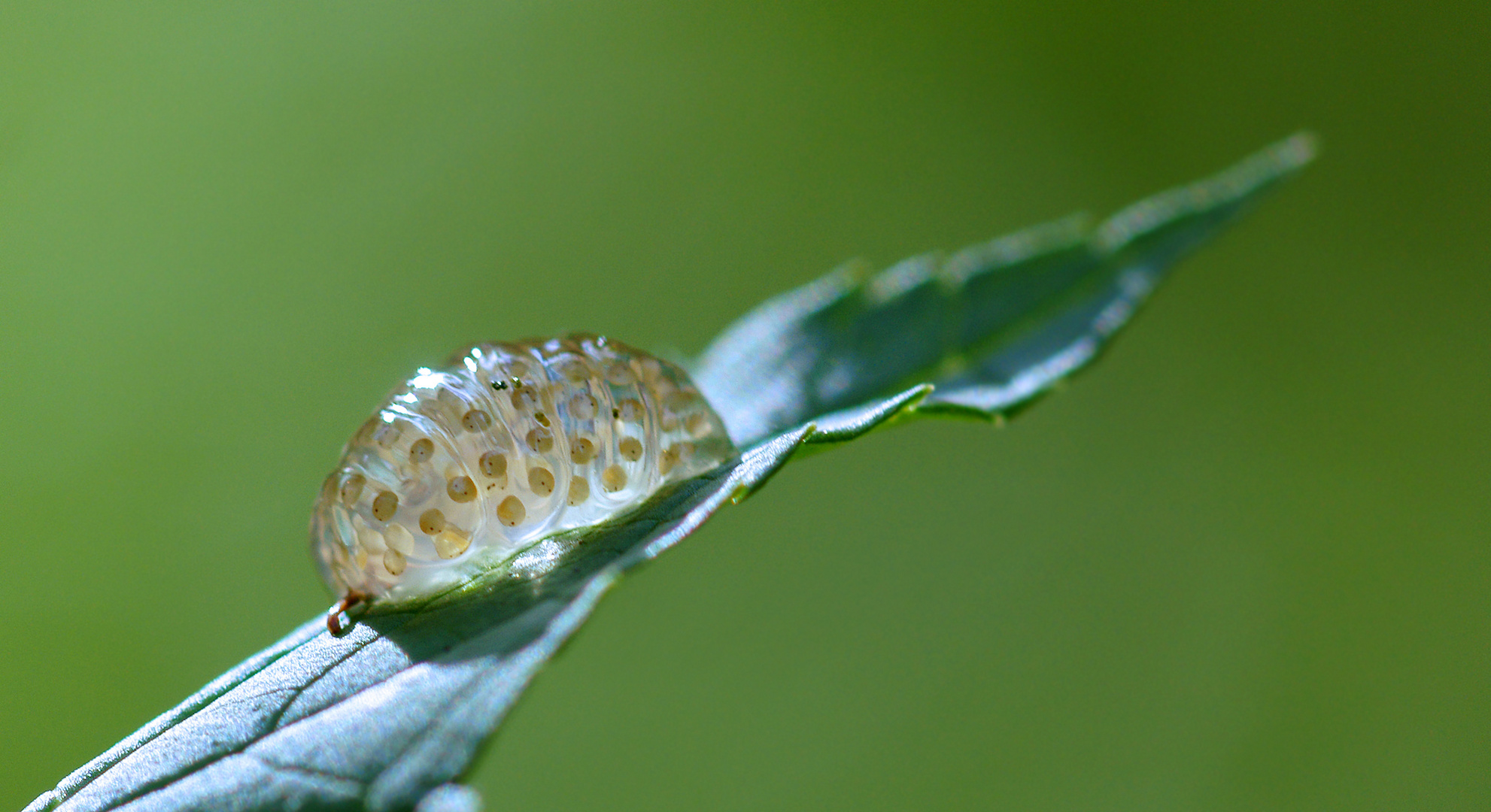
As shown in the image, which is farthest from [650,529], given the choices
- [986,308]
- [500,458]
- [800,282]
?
[800,282]

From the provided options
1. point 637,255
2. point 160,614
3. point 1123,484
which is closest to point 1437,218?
point 1123,484

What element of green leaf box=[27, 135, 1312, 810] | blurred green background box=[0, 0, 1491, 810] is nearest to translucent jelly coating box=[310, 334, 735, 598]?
green leaf box=[27, 135, 1312, 810]

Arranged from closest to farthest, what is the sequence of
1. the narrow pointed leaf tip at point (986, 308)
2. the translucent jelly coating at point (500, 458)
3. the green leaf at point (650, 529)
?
the green leaf at point (650, 529), the translucent jelly coating at point (500, 458), the narrow pointed leaf tip at point (986, 308)

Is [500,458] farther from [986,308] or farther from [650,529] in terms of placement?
[986,308]

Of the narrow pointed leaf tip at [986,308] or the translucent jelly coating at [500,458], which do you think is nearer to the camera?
the translucent jelly coating at [500,458]

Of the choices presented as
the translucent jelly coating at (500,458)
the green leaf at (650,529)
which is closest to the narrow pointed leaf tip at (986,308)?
the green leaf at (650,529)

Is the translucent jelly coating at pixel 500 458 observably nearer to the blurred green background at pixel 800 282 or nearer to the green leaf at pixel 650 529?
the green leaf at pixel 650 529

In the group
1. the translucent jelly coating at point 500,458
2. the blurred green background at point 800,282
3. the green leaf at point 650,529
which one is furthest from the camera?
the blurred green background at point 800,282

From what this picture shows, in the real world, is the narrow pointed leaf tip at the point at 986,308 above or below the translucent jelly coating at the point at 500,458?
above

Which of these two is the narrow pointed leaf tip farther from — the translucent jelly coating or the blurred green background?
the blurred green background
